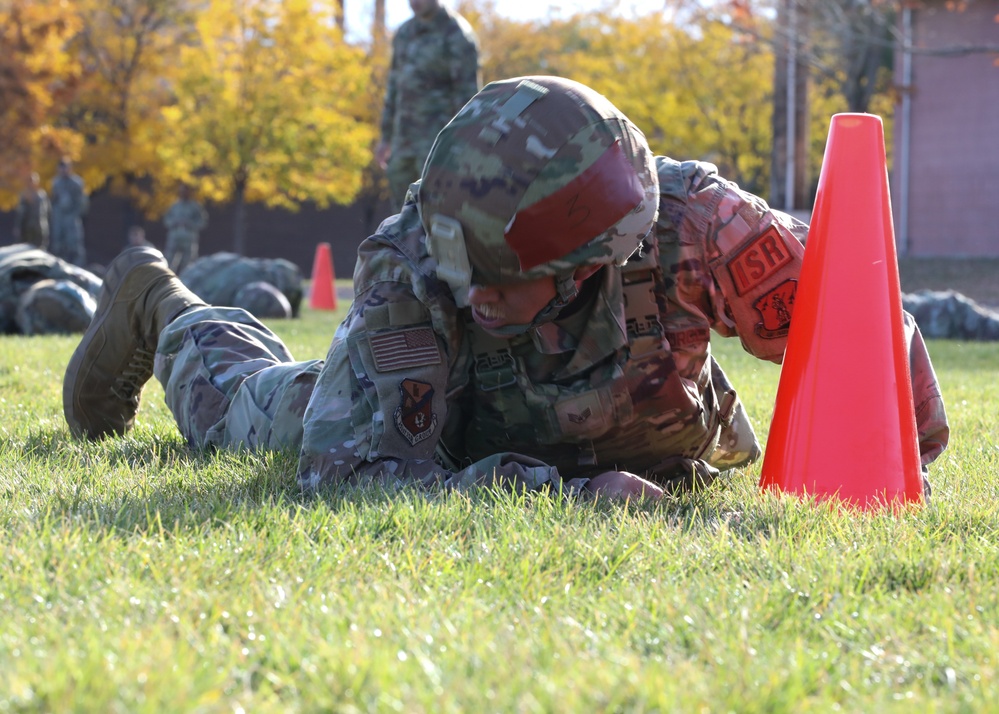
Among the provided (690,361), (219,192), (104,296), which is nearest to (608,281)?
(690,361)

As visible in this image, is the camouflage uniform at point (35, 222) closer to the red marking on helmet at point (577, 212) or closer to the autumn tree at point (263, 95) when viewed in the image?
the autumn tree at point (263, 95)

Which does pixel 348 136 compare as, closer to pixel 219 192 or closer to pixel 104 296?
pixel 219 192

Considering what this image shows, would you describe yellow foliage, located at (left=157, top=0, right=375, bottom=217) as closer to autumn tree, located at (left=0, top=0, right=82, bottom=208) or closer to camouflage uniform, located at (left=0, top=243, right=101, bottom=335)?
autumn tree, located at (left=0, top=0, right=82, bottom=208)

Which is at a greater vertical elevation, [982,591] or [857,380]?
[857,380]

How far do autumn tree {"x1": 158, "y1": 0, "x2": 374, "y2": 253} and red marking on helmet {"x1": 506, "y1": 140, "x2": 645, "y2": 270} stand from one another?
23.0 m

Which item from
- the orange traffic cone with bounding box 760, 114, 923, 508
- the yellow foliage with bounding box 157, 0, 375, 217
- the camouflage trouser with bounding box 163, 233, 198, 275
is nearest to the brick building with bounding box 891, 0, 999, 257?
the yellow foliage with bounding box 157, 0, 375, 217

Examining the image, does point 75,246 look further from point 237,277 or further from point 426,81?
point 426,81

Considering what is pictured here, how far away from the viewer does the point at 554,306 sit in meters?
2.38

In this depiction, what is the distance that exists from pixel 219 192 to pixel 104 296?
914 inches

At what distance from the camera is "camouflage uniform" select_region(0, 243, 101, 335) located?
338 inches

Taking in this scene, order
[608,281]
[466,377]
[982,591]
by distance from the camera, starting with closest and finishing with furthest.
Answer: [982,591] → [608,281] → [466,377]

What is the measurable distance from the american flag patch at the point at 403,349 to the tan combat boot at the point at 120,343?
1.34 meters

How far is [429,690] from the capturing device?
4.53 feet

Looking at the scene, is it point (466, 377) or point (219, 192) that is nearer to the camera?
point (466, 377)
